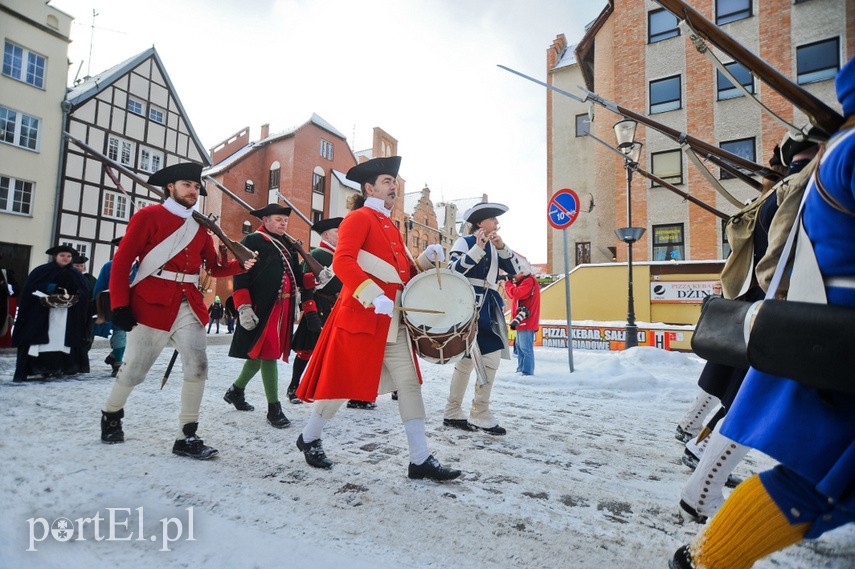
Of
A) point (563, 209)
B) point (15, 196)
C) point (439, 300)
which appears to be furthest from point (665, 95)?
point (15, 196)

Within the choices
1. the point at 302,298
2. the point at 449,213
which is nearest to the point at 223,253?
the point at 302,298

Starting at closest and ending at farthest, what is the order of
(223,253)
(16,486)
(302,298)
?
(16,486) → (223,253) → (302,298)

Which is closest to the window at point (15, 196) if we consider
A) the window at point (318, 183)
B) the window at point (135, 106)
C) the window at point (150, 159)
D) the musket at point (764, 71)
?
the window at point (150, 159)

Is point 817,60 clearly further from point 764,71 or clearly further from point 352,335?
point 352,335

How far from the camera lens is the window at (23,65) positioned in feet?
55.4

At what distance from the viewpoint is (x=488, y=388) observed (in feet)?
13.8

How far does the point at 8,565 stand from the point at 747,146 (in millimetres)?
21862

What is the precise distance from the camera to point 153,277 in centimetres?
337

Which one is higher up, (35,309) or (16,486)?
(35,309)

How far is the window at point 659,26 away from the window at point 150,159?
2301 cm

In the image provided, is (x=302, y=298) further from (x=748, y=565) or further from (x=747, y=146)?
(x=747, y=146)

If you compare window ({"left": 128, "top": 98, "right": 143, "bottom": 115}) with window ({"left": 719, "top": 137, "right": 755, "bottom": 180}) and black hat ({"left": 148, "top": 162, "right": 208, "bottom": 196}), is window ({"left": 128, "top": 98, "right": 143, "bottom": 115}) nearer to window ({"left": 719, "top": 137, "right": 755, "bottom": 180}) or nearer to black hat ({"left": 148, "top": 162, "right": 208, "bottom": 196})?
black hat ({"left": 148, "top": 162, "right": 208, "bottom": 196})

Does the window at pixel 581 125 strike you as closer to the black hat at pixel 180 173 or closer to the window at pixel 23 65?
the black hat at pixel 180 173

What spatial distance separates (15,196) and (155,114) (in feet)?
24.7
